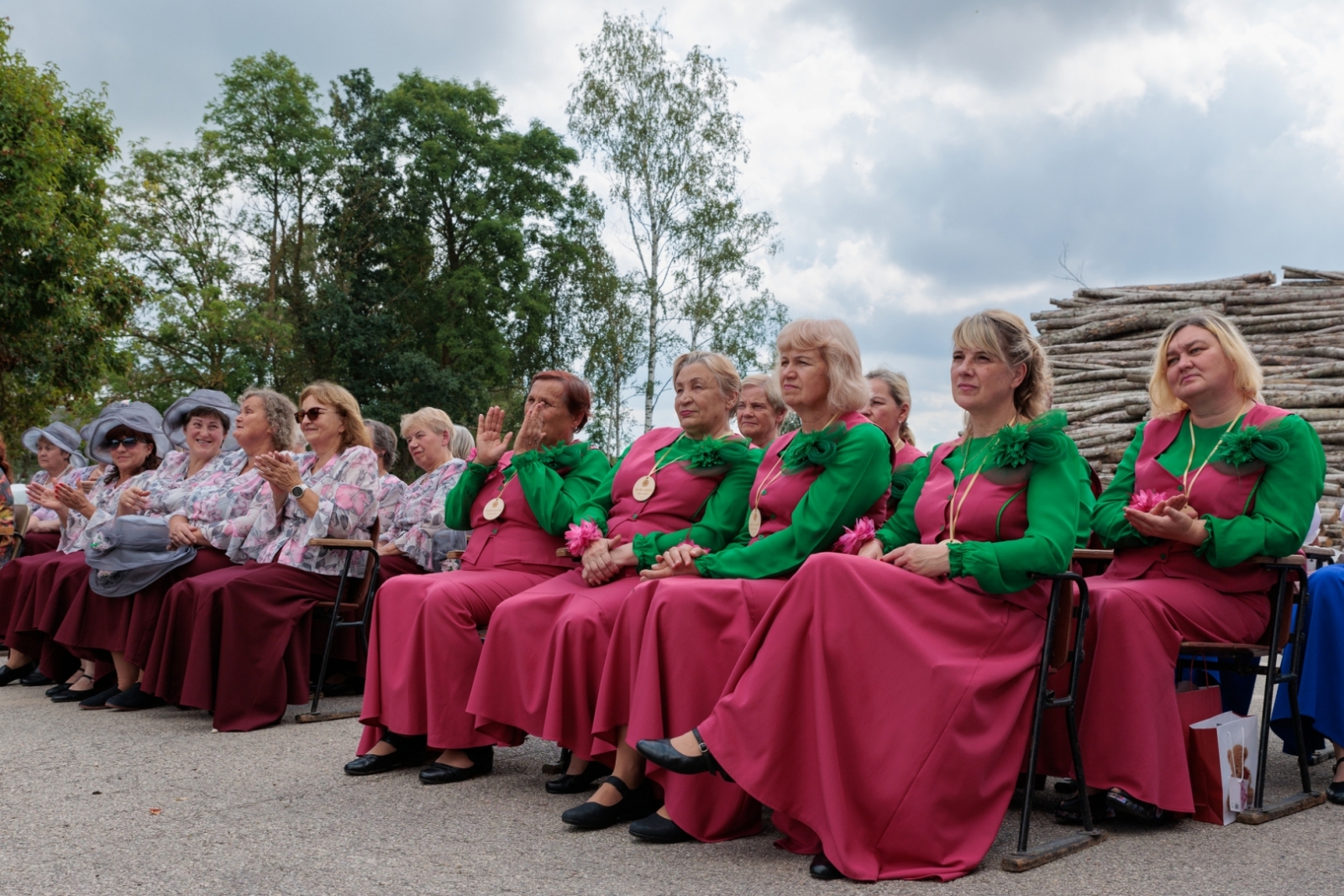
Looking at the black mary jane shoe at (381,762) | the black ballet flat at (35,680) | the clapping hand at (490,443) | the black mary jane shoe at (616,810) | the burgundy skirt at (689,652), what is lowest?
the black ballet flat at (35,680)

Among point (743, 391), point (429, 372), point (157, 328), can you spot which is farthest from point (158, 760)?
point (157, 328)

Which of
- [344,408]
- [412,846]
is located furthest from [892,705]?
[344,408]

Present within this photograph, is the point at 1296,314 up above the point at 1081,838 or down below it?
above

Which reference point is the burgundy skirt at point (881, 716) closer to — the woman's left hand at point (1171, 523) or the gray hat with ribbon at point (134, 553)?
the woman's left hand at point (1171, 523)

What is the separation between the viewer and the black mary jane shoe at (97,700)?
21.1 feet

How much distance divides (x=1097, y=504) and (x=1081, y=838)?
53.8 inches

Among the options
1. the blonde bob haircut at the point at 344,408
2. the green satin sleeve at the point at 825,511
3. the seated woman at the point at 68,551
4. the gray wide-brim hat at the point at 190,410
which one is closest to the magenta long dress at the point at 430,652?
the green satin sleeve at the point at 825,511

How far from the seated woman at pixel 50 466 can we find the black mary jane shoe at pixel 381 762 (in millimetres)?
4888

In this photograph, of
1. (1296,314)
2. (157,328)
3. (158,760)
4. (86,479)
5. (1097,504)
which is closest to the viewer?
(1097,504)

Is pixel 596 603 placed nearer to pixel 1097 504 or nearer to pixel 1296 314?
pixel 1097 504

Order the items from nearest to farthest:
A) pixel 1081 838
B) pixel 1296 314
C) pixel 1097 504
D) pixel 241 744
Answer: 1. pixel 1081 838
2. pixel 1097 504
3. pixel 241 744
4. pixel 1296 314

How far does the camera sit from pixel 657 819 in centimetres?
368

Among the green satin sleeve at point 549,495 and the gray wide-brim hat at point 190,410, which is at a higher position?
the gray wide-brim hat at point 190,410

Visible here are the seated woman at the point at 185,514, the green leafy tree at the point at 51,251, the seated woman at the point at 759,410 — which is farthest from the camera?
the green leafy tree at the point at 51,251
